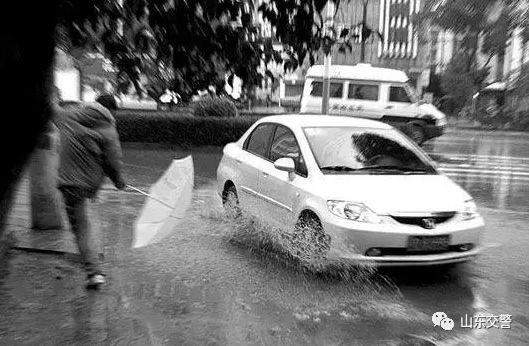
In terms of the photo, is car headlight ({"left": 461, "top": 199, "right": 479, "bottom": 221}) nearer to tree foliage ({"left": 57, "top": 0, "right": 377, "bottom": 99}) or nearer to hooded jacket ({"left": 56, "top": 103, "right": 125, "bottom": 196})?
tree foliage ({"left": 57, "top": 0, "right": 377, "bottom": 99})

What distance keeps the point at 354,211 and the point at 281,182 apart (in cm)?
124

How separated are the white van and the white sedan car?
12496mm

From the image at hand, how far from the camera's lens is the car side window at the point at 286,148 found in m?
6.71

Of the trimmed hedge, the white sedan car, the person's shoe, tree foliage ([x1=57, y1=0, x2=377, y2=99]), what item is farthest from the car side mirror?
the trimmed hedge

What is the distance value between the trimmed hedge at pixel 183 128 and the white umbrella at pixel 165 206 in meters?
11.9

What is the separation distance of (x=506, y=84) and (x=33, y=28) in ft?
19.8

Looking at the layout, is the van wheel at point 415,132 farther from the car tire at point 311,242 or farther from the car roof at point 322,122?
the car tire at point 311,242

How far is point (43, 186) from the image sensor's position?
680 centimetres

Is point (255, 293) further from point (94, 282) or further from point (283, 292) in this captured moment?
point (94, 282)

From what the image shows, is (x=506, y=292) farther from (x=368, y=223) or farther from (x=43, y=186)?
(x=43, y=186)

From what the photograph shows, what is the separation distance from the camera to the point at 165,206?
5551 mm

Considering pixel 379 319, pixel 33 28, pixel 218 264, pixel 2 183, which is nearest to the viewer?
pixel 33 28

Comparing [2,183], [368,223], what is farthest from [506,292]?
[2,183]

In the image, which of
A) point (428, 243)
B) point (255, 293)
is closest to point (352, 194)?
point (428, 243)
